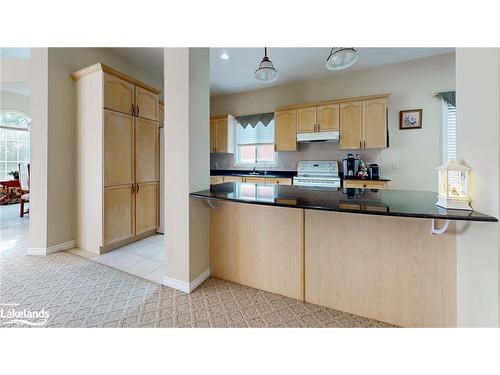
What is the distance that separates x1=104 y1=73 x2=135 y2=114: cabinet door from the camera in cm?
260

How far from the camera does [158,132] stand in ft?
11.0

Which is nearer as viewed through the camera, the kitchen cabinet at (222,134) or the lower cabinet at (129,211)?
the lower cabinet at (129,211)

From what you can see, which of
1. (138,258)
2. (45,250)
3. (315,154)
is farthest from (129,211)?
(315,154)

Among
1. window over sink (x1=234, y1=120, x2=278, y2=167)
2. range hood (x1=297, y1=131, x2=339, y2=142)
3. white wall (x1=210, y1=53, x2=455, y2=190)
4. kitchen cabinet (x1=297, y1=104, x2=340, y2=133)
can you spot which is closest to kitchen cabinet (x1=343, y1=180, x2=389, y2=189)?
white wall (x1=210, y1=53, x2=455, y2=190)

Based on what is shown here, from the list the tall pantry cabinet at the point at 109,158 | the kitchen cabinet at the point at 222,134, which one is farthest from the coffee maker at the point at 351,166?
the tall pantry cabinet at the point at 109,158

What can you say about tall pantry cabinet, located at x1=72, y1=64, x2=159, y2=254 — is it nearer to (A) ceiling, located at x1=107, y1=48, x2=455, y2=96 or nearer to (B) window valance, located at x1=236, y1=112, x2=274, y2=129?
(A) ceiling, located at x1=107, y1=48, x2=455, y2=96

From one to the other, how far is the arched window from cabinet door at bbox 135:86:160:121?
548 cm

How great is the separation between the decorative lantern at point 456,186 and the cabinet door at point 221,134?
4.26m

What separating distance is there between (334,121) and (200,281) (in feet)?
11.2

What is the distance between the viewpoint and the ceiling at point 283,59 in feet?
10.6

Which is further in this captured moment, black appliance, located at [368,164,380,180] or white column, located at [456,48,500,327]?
black appliance, located at [368,164,380,180]

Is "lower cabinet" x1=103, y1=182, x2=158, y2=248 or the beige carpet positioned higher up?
"lower cabinet" x1=103, y1=182, x2=158, y2=248

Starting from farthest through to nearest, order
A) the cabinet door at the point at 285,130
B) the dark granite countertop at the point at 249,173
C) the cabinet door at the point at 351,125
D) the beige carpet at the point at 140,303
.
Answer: the dark granite countertop at the point at 249,173 < the cabinet door at the point at 285,130 < the cabinet door at the point at 351,125 < the beige carpet at the point at 140,303

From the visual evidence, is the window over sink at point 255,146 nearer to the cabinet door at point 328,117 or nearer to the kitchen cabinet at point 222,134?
the kitchen cabinet at point 222,134
